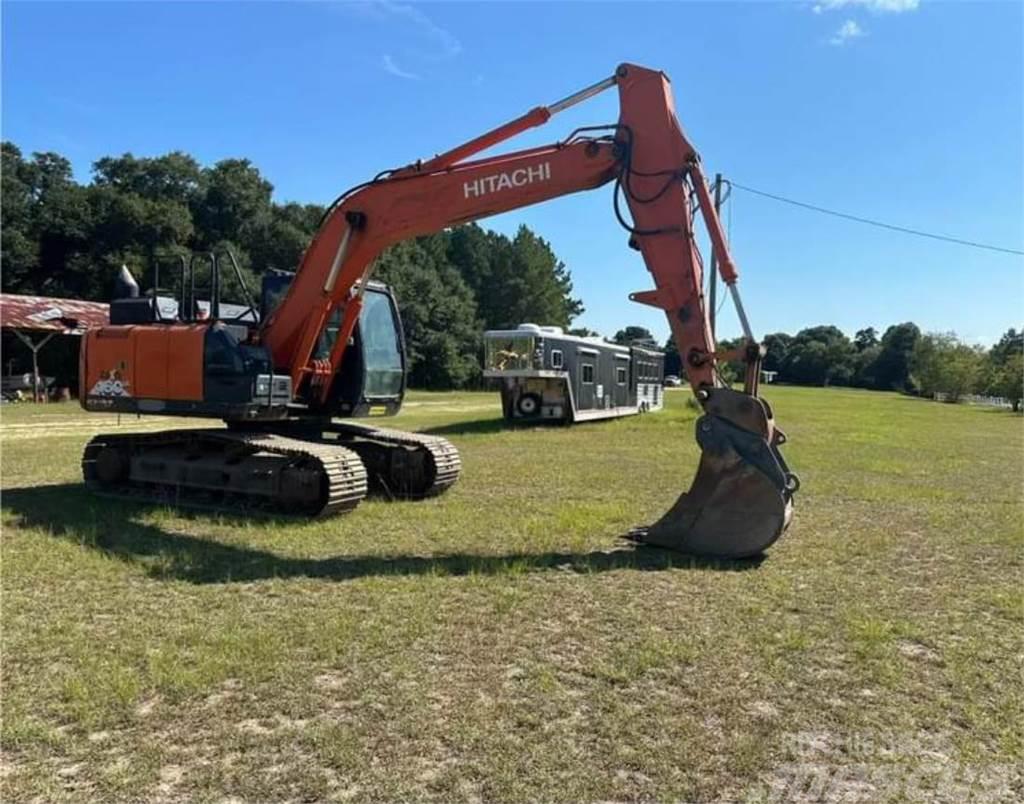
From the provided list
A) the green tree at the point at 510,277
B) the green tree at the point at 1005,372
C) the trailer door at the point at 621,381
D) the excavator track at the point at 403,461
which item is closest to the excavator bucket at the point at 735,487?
the excavator track at the point at 403,461

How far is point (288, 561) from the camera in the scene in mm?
6906

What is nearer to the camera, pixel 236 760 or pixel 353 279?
pixel 236 760

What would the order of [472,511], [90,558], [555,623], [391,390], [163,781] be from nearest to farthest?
[163,781] → [555,623] → [90,558] → [472,511] → [391,390]

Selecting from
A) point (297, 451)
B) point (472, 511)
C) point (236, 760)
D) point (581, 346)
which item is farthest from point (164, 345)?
point (581, 346)

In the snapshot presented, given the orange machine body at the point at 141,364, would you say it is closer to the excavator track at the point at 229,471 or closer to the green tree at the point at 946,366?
the excavator track at the point at 229,471

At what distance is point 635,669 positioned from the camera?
15.0 feet

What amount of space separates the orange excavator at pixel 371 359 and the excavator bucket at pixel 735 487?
0.04ft

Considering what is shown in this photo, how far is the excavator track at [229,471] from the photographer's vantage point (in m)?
8.59

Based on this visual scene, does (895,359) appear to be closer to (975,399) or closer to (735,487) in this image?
(975,399)

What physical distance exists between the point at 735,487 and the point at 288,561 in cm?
377

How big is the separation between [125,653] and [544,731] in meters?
2.51

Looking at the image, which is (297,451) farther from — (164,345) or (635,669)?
(635,669)

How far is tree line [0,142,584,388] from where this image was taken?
4831cm

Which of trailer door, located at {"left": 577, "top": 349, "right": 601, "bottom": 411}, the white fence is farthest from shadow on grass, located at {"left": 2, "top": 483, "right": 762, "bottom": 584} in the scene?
the white fence
